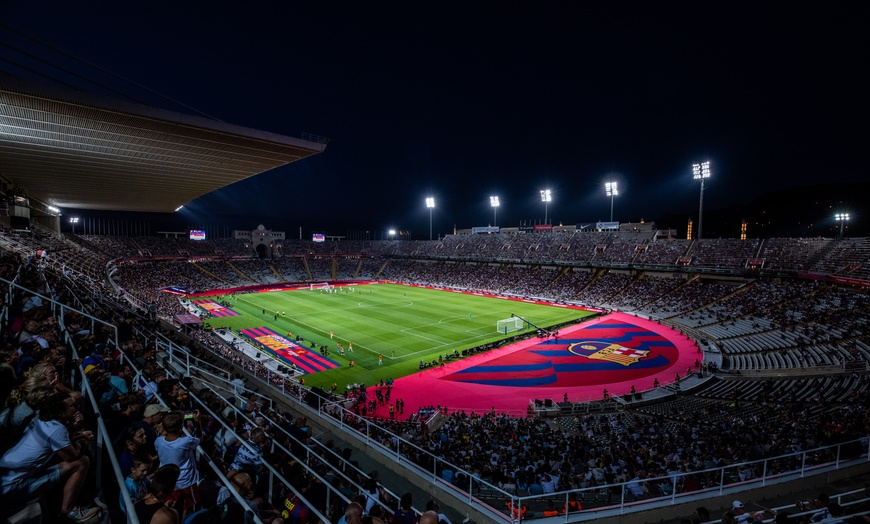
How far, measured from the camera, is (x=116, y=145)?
27.1 meters

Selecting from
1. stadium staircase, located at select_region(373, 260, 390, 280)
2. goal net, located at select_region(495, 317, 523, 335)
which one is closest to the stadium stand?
goal net, located at select_region(495, 317, 523, 335)

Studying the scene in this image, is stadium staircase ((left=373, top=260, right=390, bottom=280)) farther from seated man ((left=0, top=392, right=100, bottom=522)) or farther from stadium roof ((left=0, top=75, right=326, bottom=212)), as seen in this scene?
seated man ((left=0, top=392, right=100, bottom=522))

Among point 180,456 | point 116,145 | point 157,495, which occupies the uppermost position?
point 116,145

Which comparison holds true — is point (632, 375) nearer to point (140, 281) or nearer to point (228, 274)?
point (140, 281)

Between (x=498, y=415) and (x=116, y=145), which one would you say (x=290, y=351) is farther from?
(x=116, y=145)

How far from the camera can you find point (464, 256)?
83250mm

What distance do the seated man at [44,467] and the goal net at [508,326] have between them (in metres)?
36.2

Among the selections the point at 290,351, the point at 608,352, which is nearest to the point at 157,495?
the point at 290,351

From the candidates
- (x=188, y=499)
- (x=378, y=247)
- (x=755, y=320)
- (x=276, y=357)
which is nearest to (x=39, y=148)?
(x=276, y=357)

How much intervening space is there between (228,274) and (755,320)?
73.3 meters

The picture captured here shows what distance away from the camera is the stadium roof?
66.4 ft

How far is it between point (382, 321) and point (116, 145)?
26.5 metres

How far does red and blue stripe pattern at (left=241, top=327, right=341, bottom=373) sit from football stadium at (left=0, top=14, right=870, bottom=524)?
30cm

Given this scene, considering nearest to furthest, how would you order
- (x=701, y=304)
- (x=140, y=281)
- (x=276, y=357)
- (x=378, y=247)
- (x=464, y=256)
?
(x=276, y=357) → (x=701, y=304) → (x=140, y=281) → (x=464, y=256) → (x=378, y=247)
